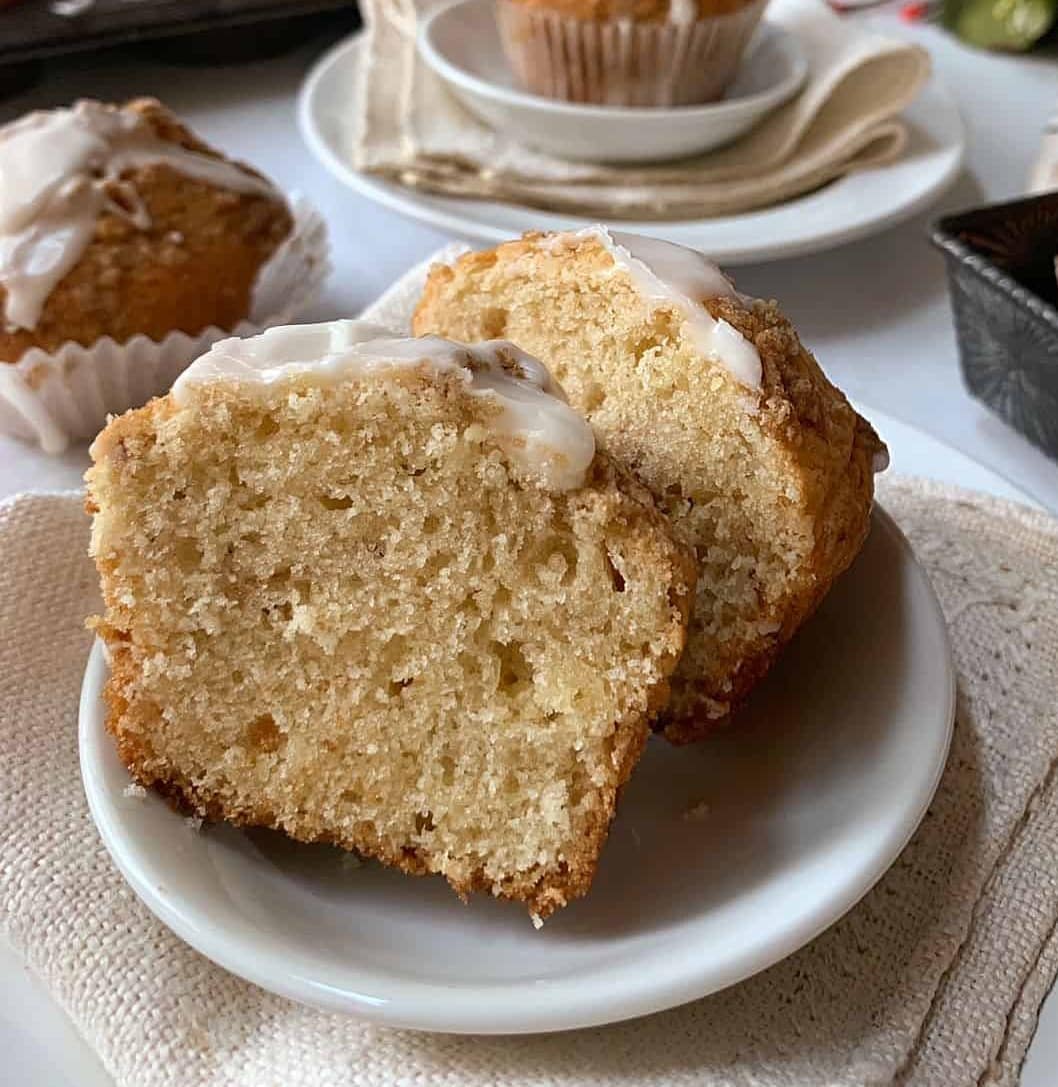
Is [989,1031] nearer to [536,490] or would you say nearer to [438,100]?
[536,490]

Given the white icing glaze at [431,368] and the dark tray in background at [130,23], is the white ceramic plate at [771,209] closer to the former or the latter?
the dark tray in background at [130,23]

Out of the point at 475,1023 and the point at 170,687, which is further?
the point at 170,687

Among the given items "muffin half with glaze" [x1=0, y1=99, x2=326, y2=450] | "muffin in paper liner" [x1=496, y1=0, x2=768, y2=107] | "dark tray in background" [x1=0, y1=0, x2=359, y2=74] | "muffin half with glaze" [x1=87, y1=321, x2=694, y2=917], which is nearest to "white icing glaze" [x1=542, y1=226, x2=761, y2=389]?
"muffin half with glaze" [x1=87, y1=321, x2=694, y2=917]

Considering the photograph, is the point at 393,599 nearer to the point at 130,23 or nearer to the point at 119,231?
the point at 119,231

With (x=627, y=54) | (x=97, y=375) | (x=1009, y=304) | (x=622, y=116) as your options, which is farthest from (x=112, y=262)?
(x=1009, y=304)

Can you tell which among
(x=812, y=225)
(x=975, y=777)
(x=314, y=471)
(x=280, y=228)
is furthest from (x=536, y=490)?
(x=812, y=225)
